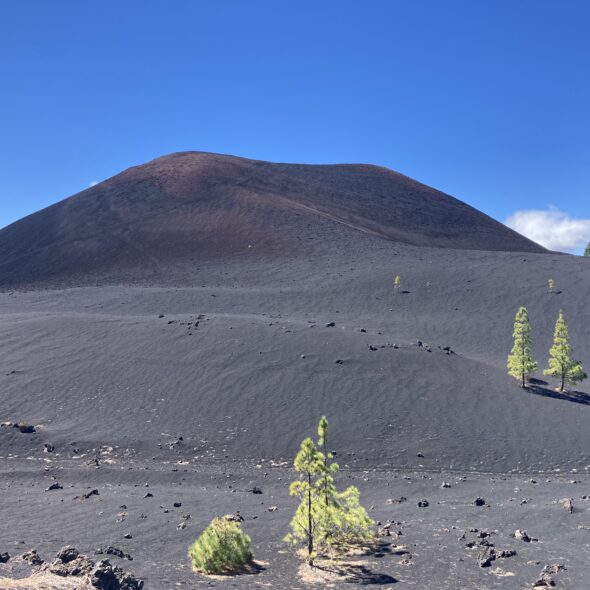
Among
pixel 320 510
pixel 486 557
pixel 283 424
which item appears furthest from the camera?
pixel 283 424

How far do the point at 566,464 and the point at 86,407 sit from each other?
1897 cm

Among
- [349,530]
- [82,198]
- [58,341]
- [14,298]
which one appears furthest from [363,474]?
[82,198]

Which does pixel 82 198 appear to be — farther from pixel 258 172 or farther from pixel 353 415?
pixel 353 415

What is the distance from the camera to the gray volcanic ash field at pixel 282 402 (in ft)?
47.3

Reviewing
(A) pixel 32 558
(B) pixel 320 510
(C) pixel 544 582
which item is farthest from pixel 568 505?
(A) pixel 32 558

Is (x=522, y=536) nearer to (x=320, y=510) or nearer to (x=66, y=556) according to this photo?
(x=320, y=510)

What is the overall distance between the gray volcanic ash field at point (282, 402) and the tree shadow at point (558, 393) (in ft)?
0.53

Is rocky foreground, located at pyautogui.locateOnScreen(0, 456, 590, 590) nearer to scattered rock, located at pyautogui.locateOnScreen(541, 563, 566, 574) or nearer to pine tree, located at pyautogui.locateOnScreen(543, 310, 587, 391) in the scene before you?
scattered rock, located at pyautogui.locateOnScreen(541, 563, 566, 574)

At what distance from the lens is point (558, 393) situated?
28.9 meters

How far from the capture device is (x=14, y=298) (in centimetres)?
4769

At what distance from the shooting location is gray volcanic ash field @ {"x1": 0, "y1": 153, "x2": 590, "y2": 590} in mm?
14414

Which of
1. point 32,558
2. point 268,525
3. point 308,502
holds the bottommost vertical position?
point 268,525

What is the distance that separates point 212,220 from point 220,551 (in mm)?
56313

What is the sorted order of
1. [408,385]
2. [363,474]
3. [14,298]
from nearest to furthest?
1. [363,474]
2. [408,385]
3. [14,298]
